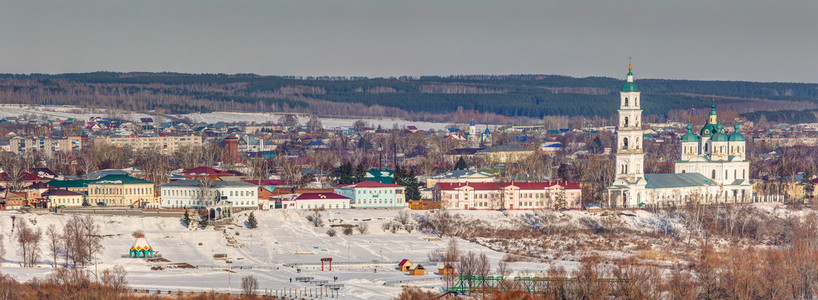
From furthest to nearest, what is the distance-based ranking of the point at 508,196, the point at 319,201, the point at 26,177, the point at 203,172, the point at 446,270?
the point at 203,172 → the point at 26,177 → the point at 508,196 → the point at 319,201 → the point at 446,270

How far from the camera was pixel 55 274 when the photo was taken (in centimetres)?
4828

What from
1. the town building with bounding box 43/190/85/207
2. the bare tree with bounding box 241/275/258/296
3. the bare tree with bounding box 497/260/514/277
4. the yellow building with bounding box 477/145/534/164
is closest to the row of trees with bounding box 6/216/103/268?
the town building with bounding box 43/190/85/207

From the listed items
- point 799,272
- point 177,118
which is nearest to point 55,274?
point 799,272

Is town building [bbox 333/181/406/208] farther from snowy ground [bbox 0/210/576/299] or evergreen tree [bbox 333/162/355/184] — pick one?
evergreen tree [bbox 333/162/355/184]

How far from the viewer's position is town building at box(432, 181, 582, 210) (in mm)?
70438

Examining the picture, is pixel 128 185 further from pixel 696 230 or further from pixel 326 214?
pixel 696 230

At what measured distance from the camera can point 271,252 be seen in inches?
2215

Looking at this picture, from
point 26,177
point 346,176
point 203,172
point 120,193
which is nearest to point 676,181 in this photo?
point 346,176

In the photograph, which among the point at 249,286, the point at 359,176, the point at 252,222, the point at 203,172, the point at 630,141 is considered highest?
the point at 630,141

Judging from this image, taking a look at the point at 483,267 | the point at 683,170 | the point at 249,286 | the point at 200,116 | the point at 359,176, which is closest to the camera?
the point at 249,286

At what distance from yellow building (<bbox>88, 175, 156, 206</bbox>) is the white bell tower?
25.1 m

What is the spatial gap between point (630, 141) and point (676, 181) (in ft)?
13.0

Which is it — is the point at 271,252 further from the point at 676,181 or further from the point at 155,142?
the point at 155,142

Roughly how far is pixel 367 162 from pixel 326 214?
126 feet
